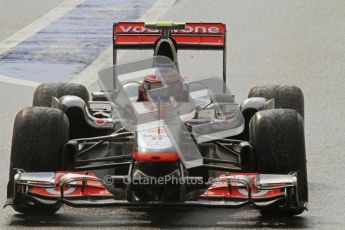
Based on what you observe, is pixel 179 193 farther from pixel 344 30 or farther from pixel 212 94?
pixel 344 30

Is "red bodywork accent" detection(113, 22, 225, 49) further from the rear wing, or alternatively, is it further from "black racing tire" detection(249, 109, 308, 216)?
"black racing tire" detection(249, 109, 308, 216)

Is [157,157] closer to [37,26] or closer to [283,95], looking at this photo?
[283,95]

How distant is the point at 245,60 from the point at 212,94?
853cm

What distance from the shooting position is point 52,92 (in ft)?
45.3

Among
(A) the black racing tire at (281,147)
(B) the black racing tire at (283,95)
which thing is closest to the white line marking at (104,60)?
(B) the black racing tire at (283,95)

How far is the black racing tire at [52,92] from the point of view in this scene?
13.7 m

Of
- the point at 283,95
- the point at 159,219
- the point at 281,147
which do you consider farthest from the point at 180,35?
the point at 159,219

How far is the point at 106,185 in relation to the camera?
1112 cm

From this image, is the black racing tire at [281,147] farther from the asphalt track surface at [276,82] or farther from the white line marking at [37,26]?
the white line marking at [37,26]

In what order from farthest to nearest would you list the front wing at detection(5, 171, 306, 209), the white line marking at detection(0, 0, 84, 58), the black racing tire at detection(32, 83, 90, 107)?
1. the white line marking at detection(0, 0, 84, 58)
2. the black racing tire at detection(32, 83, 90, 107)
3. the front wing at detection(5, 171, 306, 209)

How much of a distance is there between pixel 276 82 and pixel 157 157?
31.5ft

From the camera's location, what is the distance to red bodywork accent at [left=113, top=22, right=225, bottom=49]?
46.9 feet

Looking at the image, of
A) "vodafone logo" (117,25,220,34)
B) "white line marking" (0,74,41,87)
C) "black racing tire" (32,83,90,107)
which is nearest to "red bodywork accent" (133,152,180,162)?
"black racing tire" (32,83,90,107)

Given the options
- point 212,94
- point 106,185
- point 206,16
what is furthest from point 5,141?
point 206,16
